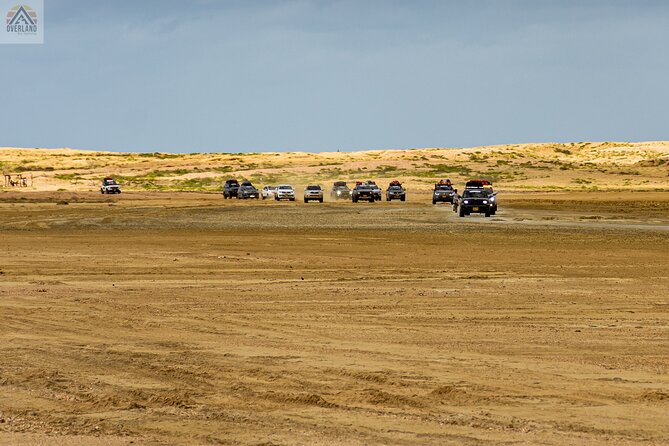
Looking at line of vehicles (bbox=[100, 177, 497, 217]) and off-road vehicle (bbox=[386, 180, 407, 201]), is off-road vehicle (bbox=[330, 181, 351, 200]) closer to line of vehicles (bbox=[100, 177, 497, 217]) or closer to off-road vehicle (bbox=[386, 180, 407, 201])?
line of vehicles (bbox=[100, 177, 497, 217])

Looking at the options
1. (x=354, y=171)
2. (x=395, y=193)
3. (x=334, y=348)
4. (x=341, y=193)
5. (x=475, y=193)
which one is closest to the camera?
(x=334, y=348)

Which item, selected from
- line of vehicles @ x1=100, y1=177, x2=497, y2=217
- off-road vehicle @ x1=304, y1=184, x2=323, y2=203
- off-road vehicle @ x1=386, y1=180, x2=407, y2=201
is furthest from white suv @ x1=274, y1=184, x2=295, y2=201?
off-road vehicle @ x1=386, y1=180, x2=407, y2=201

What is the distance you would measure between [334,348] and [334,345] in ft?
0.69

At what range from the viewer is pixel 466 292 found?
17562mm

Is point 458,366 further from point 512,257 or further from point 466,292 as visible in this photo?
point 512,257

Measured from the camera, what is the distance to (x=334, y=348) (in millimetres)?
11945

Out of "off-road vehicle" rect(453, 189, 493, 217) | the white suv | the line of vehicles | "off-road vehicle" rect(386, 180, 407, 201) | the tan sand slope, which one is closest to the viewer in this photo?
"off-road vehicle" rect(453, 189, 493, 217)

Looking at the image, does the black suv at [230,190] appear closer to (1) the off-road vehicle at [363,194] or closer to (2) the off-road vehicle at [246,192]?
(2) the off-road vehicle at [246,192]

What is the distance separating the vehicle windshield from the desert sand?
77.3 feet

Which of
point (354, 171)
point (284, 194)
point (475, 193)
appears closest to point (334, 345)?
point (475, 193)

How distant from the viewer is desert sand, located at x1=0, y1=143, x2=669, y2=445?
8.45 meters

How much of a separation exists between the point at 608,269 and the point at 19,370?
13.9 metres

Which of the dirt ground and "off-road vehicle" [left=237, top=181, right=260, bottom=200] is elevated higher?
the dirt ground

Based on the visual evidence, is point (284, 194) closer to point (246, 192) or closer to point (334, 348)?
point (246, 192)
